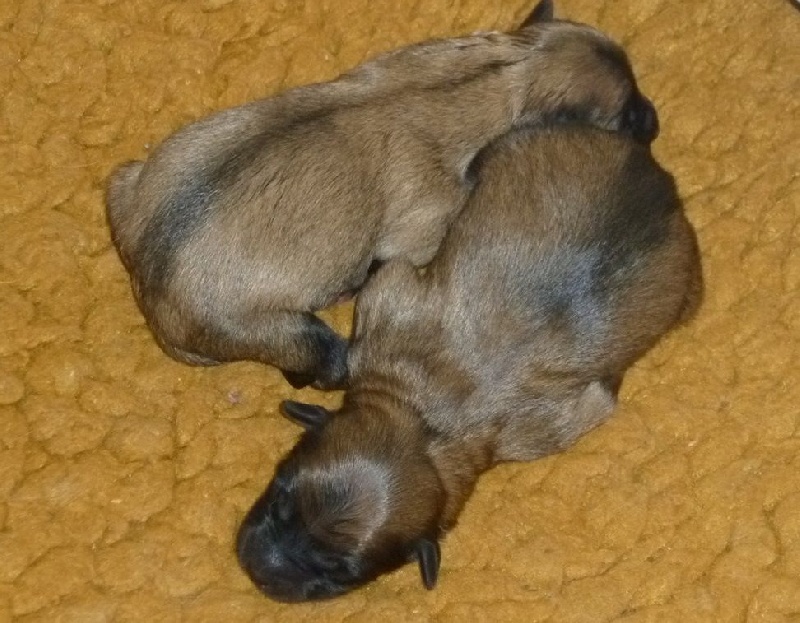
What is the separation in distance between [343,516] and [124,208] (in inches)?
51.4

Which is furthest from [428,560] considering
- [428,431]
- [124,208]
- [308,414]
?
[124,208]

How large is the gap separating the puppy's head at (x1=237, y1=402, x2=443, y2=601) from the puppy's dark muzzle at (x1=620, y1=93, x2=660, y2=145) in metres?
1.44

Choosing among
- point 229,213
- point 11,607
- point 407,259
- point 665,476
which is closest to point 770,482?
point 665,476

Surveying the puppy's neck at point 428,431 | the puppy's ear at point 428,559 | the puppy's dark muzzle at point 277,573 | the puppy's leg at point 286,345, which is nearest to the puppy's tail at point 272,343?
the puppy's leg at point 286,345

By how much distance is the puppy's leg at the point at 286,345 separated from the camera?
408cm

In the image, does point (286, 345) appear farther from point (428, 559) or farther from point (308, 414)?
point (428, 559)

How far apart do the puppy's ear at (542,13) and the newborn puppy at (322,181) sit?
67mm

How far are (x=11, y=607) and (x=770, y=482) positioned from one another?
260cm

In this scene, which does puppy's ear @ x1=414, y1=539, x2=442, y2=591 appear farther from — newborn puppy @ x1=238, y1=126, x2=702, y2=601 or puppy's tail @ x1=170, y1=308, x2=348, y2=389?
puppy's tail @ x1=170, y1=308, x2=348, y2=389

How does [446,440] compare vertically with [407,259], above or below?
below

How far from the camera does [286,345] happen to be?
412 centimetres

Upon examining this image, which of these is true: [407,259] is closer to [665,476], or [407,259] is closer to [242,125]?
[242,125]

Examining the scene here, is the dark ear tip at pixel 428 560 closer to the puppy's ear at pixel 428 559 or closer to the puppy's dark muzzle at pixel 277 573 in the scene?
the puppy's ear at pixel 428 559

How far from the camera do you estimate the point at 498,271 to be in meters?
4.06
